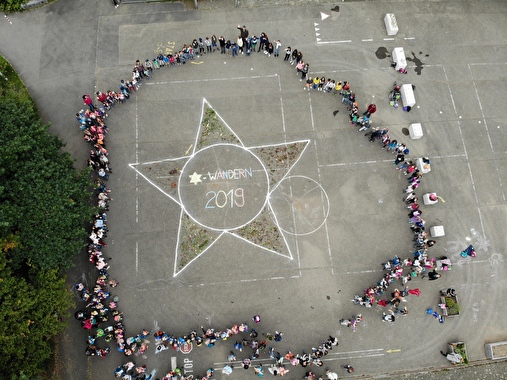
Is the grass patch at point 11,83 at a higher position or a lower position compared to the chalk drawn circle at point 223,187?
higher

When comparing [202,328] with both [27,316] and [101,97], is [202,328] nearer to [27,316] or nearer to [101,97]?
[27,316]

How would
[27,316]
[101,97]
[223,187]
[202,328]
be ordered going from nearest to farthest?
[27,316] → [202,328] → [101,97] → [223,187]

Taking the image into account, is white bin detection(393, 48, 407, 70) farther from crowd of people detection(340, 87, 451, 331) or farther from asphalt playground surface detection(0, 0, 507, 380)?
crowd of people detection(340, 87, 451, 331)

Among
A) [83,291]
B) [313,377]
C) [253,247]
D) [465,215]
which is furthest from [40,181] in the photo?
[465,215]

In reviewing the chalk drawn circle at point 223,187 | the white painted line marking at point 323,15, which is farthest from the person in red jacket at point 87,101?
the white painted line marking at point 323,15

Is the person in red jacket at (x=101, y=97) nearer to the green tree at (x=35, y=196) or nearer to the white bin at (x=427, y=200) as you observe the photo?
the green tree at (x=35, y=196)

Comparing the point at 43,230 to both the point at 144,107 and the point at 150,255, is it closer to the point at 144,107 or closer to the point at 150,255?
the point at 150,255

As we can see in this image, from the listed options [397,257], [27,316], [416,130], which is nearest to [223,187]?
[397,257]
